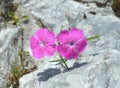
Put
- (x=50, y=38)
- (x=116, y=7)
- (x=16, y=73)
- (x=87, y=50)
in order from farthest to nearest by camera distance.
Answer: (x=116, y=7)
(x=16, y=73)
(x=87, y=50)
(x=50, y=38)

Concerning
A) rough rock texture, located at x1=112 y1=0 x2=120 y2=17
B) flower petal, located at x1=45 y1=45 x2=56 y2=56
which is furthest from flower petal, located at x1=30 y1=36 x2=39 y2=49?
rough rock texture, located at x1=112 y1=0 x2=120 y2=17

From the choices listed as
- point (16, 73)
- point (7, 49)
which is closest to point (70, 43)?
point (16, 73)

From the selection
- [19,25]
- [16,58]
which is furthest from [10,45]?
[19,25]

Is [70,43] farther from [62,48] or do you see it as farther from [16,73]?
[16,73]

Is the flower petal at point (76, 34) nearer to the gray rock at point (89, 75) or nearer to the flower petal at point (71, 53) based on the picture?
the flower petal at point (71, 53)

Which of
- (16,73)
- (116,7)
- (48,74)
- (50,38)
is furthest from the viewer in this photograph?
(116,7)

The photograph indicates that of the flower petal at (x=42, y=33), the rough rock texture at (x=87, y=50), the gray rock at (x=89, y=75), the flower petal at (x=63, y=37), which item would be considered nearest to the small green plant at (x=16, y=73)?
the rough rock texture at (x=87, y=50)

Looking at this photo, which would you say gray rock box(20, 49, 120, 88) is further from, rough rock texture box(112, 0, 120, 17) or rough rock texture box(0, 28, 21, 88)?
rough rock texture box(112, 0, 120, 17)

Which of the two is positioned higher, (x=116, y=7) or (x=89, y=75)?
(x=89, y=75)
